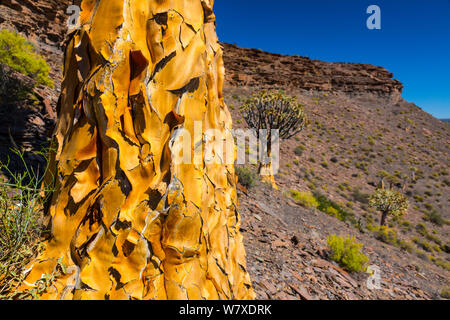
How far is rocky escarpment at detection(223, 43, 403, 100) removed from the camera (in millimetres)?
32344

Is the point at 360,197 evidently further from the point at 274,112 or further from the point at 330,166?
the point at 274,112

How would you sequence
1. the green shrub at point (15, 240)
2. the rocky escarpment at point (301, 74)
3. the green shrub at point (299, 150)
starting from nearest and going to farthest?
the green shrub at point (15, 240) < the green shrub at point (299, 150) < the rocky escarpment at point (301, 74)

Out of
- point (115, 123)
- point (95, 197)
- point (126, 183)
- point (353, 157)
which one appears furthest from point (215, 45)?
point (353, 157)

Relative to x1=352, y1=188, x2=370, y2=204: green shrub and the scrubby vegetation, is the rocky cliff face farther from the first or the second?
the scrubby vegetation

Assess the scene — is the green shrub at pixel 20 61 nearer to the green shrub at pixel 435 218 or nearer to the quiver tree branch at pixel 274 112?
the quiver tree branch at pixel 274 112

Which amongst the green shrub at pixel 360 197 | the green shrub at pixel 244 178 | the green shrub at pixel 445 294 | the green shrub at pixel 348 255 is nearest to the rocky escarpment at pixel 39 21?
the green shrub at pixel 244 178

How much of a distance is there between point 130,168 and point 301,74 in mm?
Result: 37232

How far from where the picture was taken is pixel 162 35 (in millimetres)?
1341

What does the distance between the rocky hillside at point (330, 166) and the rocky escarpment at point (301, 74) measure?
161 millimetres

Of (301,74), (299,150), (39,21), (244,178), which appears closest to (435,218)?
(299,150)

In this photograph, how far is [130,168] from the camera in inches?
49.8

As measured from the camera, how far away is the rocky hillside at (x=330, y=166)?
4.03m

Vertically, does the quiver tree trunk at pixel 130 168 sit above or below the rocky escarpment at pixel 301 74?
below

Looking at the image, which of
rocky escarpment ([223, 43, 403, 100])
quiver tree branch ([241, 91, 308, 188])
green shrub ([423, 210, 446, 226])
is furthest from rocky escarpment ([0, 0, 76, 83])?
green shrub ([423, 210, 446, 226])
